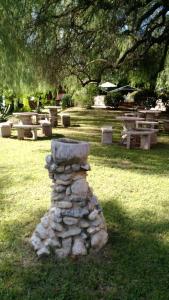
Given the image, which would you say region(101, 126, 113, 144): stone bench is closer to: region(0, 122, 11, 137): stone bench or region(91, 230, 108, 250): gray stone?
region(0, 122, 11, 137): stone bench

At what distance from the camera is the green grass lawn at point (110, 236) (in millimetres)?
3633

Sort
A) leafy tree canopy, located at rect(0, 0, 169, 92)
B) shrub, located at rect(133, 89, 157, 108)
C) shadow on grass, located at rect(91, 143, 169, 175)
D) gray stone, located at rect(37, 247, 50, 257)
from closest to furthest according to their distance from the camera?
gray stone, located at rect(37, 247, 50, 257)
shadow on grass, located at rect(91, 143, 169, 175)
leafy tree canopy, located at rect(0, 0, 169, 92)
shrub, located at rect(133, 89, 157, 108)

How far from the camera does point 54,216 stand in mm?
4164

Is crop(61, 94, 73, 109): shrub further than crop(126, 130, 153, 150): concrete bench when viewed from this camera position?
Yes

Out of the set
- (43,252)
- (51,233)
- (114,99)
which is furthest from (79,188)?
(114,99)

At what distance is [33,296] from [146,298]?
107 centimetres

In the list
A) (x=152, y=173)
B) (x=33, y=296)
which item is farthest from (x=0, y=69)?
(x=33, y=296)

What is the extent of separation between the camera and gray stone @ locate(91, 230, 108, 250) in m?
4.15

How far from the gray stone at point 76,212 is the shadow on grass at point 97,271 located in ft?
1.57

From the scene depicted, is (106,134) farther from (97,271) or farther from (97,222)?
(97,271)

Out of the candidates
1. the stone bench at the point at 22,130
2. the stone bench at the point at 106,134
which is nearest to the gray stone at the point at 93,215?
A: the stone bench at the point at 106,134

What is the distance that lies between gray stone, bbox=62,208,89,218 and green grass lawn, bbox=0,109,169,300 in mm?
481

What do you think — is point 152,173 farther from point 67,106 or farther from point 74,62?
point 67,106

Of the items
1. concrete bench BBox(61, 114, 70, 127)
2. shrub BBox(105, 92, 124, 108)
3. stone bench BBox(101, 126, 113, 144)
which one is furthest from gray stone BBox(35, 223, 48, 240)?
shrub BBox(105, 92, 124, 108)
